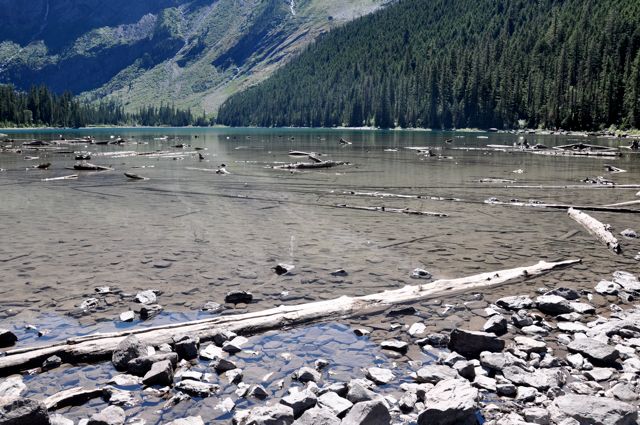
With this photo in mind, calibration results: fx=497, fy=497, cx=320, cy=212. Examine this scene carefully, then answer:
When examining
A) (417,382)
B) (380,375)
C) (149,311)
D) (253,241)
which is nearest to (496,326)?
(417,382)

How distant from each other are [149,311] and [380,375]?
5.77m

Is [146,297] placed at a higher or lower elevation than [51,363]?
higher

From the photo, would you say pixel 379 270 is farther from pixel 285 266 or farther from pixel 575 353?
pixel 575 353

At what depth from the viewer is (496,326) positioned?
1036cm

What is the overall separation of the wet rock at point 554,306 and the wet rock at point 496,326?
1.64 m

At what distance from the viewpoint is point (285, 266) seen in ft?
49.6

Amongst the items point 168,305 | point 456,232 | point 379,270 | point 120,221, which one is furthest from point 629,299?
point 120,221

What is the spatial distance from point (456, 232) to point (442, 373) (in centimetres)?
1278

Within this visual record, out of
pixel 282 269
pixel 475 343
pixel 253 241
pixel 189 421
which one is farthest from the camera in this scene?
pixel 253 241

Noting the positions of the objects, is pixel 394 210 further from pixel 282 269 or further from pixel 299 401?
pixel 299 401

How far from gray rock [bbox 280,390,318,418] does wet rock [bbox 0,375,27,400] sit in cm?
420

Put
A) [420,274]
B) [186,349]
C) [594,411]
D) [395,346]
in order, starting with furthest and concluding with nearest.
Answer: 1. [420,274]
2. [395,346]
3. [186,349]
4. [594,411]

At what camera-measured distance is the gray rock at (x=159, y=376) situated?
8.36 m

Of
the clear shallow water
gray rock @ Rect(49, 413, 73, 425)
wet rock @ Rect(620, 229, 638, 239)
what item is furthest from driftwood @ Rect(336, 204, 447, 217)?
gray rock @ Rect(49, 413, 73, 425)
